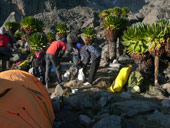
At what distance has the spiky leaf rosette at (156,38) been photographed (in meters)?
7.23

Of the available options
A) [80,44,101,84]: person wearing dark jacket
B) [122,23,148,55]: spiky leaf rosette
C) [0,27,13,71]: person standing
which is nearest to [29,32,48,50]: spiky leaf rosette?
[0,27,13,71]: person standing

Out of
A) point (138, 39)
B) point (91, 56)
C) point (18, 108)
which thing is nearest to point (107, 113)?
point (18, 108)

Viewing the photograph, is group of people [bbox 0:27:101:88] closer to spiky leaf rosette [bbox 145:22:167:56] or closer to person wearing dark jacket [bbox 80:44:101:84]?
person wearing dark jacket [bbox 80:44:101:84]

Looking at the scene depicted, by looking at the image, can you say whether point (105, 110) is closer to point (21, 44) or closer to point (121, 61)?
point (121, 61)

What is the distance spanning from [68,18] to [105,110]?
42.8m

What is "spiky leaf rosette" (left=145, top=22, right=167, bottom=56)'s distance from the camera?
23.7 ft

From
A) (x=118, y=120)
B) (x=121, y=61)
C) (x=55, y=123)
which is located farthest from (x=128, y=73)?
(x=121, y=61)

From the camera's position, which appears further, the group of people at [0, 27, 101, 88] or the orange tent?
the group of people at [0, 27, 101, 88]

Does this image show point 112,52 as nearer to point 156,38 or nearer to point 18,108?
point 156,38

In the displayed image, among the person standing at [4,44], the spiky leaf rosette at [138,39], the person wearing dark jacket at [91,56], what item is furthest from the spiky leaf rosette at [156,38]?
the person standing at [4,44]

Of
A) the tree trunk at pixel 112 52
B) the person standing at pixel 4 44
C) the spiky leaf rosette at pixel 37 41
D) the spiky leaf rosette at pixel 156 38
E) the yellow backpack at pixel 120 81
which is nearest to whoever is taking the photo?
the yellow backpack at pixel 120 81

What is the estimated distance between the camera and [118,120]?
3.51 metres

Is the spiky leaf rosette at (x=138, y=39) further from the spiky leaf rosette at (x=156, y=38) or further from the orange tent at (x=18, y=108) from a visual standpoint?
the orange tent at (x=18, y=108)

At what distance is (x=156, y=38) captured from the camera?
24.3 ft
